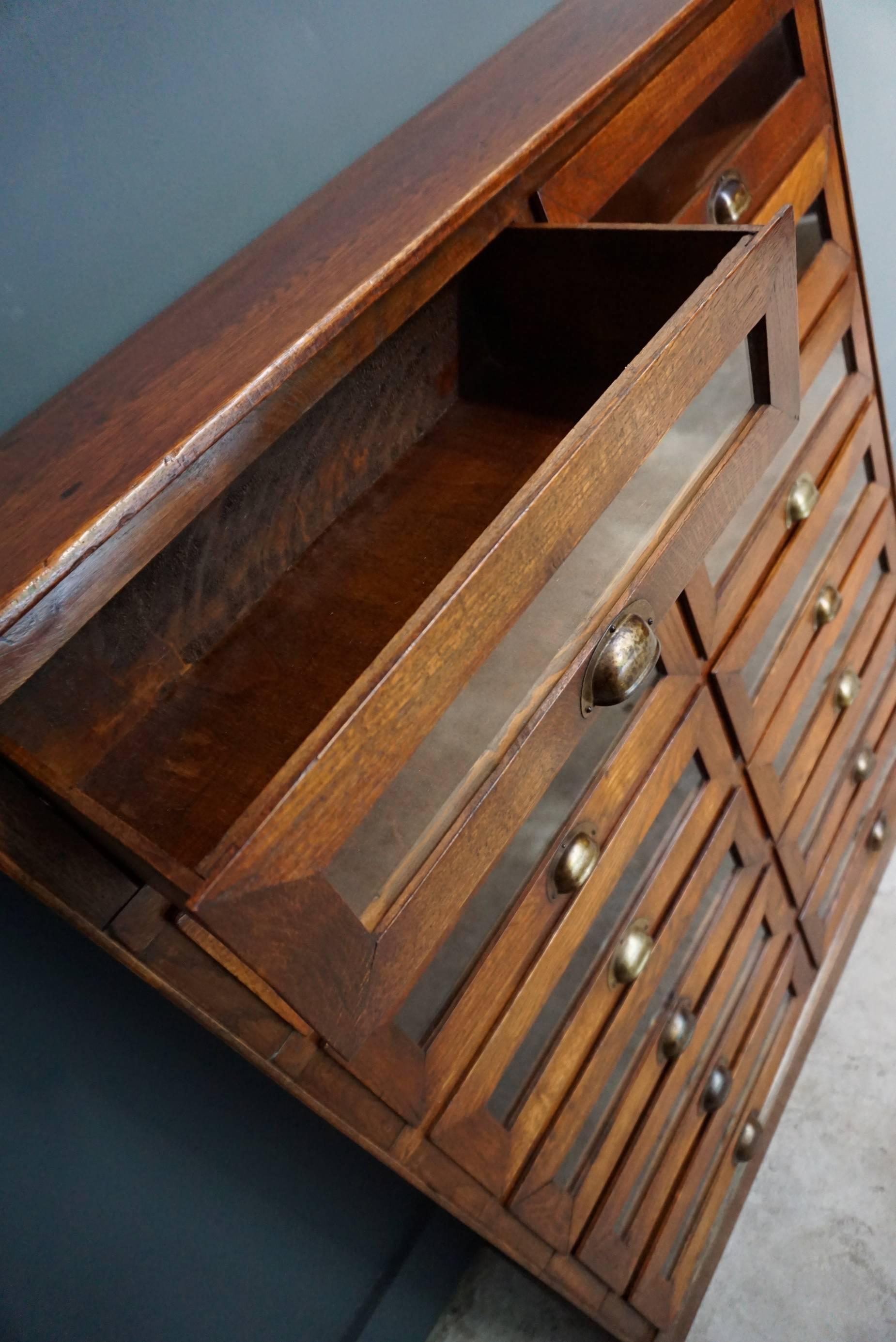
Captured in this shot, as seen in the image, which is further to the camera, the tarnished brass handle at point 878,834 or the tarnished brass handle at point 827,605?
the tarnished brass handle at point 878,834

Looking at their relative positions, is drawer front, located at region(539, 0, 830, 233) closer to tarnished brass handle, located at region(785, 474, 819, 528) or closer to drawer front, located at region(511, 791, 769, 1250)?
tarnished brass handle, located at region(785, 474, 819, 528)

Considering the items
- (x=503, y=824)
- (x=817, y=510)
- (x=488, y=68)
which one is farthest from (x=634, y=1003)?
(x=488, y=68)

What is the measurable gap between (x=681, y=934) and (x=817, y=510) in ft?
1.61

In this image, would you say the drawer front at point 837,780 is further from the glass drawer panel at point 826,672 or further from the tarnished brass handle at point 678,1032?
the tarnished brass handle at point 678,1032

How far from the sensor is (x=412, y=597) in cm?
73

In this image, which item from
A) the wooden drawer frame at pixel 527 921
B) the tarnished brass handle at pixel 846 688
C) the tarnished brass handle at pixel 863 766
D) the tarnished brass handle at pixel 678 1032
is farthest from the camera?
the tarnished brass handle at pixel 863 766

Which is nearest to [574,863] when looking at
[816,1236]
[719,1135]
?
[719,1135]

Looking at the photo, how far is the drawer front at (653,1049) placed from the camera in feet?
2.49

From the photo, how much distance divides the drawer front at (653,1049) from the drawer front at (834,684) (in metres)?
0.07

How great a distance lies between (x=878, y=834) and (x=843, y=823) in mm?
150

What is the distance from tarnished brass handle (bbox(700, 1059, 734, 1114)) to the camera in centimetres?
99

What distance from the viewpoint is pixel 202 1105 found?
88 centimetres

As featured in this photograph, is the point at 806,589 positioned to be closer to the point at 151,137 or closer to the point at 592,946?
the point at 592,946

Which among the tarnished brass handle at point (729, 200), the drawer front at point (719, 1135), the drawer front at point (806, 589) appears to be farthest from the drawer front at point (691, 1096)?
the tarnished brass handle at point (729, 200)
